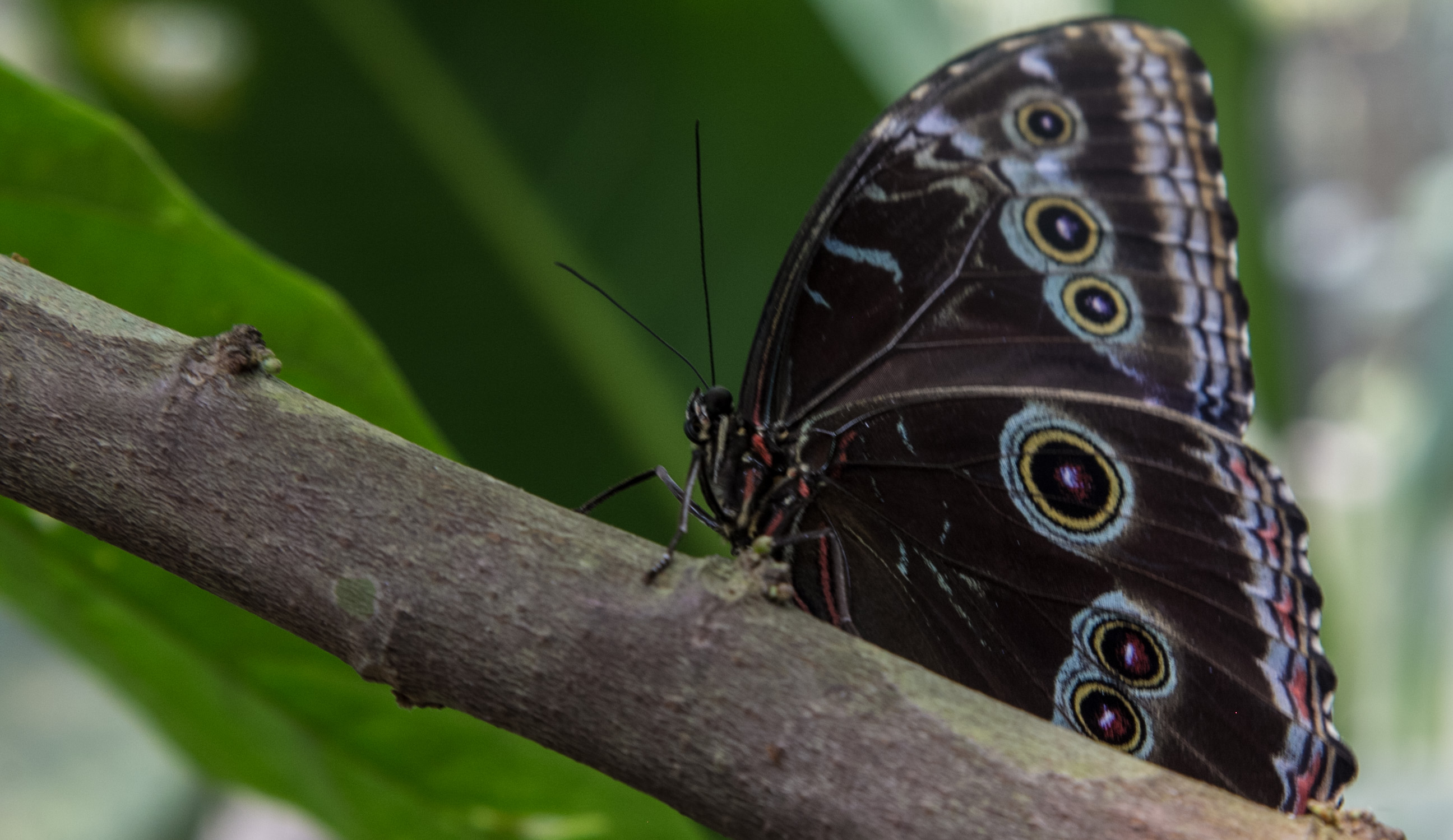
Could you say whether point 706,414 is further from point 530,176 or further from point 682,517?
point 530,176

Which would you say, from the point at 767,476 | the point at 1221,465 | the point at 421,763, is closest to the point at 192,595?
the point at 421,763

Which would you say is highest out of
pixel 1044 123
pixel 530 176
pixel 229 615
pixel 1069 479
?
pixel 530 176

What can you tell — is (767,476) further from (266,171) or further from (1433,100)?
(1433,100)

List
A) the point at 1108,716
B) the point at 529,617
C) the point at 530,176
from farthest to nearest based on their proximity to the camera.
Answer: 1. the point at 530,176
2. the point at 1108,716
3. the point at 529,617

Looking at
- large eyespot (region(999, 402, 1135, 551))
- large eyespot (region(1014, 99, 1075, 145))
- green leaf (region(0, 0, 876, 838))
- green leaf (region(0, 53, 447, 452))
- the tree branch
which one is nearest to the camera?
the tree branch

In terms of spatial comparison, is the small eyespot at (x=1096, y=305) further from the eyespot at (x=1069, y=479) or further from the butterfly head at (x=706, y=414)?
the butterfly head at (x=706, y=414)

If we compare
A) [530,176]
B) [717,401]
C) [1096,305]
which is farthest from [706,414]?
[530,176]

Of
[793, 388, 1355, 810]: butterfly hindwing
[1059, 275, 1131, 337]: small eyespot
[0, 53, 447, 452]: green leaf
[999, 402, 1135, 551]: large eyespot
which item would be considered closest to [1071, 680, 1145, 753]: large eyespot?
[793, 388, 1355, 810]: butterfly hindwing

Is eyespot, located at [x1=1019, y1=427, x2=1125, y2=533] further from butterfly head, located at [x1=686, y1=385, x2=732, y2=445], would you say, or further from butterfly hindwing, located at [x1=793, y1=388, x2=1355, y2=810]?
butterfly head, located at [x1=686, y1=385, x2=732, y2=445]
